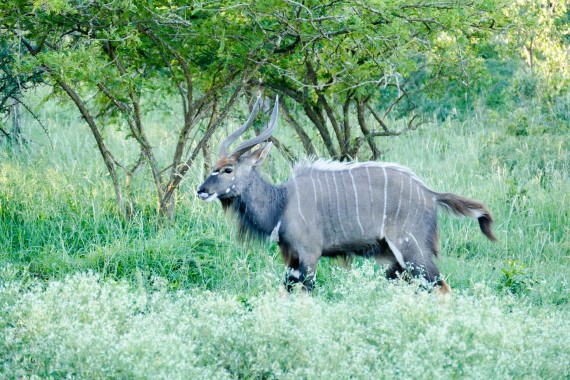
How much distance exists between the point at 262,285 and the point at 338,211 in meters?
0.59

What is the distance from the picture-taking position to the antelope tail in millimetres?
5070

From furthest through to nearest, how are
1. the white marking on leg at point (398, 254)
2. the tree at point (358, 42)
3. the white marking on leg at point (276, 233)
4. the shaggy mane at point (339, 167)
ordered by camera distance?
the tree at point (358, 42) < the shaggy mane at point (339, 167) < the white marking on leg at point (276, 233) < the white marking on leg at point (398, 254)

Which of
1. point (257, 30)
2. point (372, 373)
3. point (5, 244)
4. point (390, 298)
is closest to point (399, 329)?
point (372, 373)

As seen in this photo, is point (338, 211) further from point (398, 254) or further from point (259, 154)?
point (259, 154)

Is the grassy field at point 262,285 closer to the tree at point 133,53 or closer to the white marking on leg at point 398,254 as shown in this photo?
the white marking on leg at point 398,254

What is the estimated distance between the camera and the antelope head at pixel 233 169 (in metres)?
5.09

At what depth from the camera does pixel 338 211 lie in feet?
16.6

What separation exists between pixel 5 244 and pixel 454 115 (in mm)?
6253

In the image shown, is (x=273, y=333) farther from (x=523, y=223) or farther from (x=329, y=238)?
(x=523, y=223)

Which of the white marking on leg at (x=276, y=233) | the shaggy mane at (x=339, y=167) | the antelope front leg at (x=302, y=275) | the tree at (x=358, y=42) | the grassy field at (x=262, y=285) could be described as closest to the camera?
the grassy field at (x=262, y=285)

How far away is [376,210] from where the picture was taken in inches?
199

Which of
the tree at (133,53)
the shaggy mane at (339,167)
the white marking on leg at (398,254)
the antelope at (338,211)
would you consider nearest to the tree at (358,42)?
the tree at (133,53)

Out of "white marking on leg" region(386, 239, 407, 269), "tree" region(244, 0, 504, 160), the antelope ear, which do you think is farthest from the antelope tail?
the antelope ear


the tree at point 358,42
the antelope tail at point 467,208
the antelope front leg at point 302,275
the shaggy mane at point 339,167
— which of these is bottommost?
the antelope front leg at point 302,275
